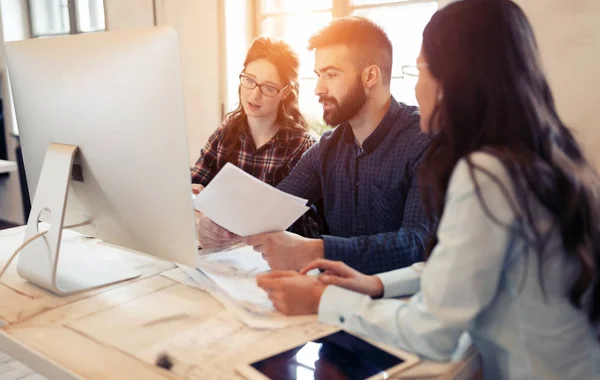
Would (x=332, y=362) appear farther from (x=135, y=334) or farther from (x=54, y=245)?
(x=54, y=245)

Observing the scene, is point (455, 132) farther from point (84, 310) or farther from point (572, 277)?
point (84, 310)

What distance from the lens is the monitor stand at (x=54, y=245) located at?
3.34ft

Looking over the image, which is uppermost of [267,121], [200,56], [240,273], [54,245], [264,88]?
[200,56]

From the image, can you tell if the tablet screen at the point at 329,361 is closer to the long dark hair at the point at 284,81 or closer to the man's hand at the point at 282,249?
the man's hand at the point at 282,249

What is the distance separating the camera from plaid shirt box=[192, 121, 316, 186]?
187cm

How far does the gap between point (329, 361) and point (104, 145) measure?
58 centimetres

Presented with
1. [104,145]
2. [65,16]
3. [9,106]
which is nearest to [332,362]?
[104,145]

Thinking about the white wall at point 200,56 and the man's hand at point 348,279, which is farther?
the white wall at point 200,56

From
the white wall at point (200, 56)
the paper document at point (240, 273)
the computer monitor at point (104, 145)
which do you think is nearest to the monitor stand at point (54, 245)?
the computer monitor at point (104, 145)

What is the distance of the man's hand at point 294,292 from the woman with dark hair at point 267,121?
2.99ft

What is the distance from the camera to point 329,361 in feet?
2.48

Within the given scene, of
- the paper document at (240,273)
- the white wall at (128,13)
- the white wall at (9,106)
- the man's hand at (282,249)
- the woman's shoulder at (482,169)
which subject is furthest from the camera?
the white wall at (9,106)

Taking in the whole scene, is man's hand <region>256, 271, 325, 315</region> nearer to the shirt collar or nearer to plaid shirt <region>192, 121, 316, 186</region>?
the shirt collar

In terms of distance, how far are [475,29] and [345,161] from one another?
2.72ft
